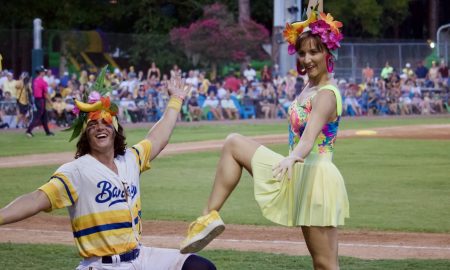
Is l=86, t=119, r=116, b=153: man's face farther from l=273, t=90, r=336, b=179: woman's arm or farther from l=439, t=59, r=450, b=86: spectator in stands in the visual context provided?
l=439, t=59, r=450, b=86: spectator in stands

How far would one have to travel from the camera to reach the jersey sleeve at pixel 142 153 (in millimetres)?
6816

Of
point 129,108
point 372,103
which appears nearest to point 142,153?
point 129,108

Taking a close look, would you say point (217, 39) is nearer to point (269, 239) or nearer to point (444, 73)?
point (444, 73)

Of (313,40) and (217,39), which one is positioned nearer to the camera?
(313,40)

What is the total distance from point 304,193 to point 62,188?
1.52 m

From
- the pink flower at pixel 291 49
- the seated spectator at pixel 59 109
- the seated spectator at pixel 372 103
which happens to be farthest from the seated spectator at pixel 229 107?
the pink flower at pixel 291 49

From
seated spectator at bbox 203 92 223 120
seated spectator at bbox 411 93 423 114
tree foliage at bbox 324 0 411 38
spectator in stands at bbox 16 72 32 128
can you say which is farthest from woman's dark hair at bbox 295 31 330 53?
tree foliage at bbox 324 0 411 38

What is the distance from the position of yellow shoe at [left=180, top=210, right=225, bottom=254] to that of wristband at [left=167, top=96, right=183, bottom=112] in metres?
1.09

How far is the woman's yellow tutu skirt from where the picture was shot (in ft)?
21.9

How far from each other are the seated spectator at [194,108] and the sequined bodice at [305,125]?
2690 centimetres

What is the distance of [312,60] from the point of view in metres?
6.82

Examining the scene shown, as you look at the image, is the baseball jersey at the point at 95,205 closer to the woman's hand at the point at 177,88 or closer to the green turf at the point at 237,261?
the woman's hand at the point at 177,88

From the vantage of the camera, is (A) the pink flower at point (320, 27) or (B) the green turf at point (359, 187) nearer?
(A) the pink flower at point (320, 27)

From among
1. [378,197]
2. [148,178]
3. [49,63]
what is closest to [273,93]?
[49,63]
